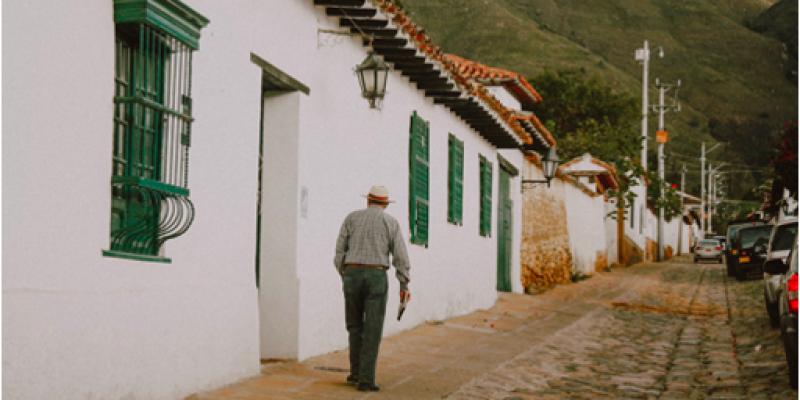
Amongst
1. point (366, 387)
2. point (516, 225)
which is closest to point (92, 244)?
point (366, 387)

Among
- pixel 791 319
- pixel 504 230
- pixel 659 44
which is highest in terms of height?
pixel 659 44

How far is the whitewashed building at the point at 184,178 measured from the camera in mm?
5867

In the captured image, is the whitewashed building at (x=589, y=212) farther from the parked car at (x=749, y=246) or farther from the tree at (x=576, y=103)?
the tree at (x=576, y=103)

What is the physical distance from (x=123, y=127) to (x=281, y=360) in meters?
3.58

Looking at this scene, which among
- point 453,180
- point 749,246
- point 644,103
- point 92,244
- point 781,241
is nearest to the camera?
point 92,244

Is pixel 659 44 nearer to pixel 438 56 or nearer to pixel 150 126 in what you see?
pixel 438 56

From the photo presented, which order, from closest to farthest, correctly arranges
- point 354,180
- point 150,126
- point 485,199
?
point 150,126
point 354,180
point 485,199

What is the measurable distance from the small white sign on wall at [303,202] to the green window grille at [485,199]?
8.66 metres

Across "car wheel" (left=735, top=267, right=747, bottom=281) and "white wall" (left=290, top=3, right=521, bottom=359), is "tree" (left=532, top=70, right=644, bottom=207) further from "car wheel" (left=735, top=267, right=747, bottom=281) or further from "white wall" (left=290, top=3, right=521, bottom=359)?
"white wall" (left=290, top=3, right=521, bottom=359)

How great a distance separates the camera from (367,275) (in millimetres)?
8828

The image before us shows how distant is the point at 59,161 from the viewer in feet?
20.0

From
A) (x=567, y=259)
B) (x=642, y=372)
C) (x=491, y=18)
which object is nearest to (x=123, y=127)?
(x=642, y=372)

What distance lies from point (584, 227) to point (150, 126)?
26624 mm

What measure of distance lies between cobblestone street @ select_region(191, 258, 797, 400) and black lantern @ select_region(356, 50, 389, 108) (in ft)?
8.63
